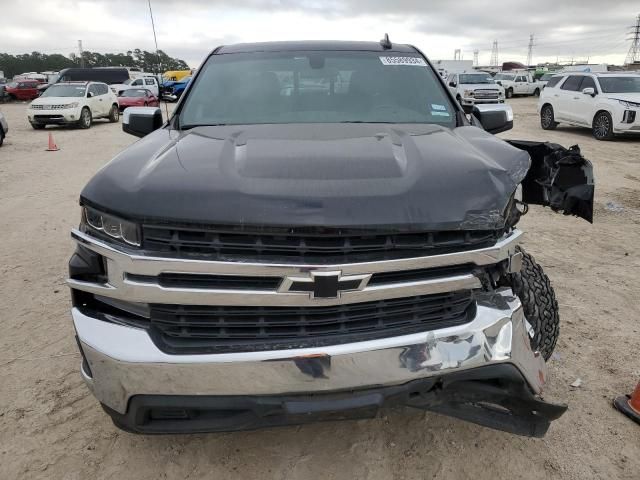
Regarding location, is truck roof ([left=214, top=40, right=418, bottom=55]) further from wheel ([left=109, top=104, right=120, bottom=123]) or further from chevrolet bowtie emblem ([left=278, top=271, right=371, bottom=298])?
wheel ([left=109, top=104, right=120, bottom=123])

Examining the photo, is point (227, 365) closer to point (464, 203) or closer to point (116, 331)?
point (116, 331)

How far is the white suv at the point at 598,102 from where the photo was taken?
41.1 feet

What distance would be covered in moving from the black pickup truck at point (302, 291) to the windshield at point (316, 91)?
95 centimetres

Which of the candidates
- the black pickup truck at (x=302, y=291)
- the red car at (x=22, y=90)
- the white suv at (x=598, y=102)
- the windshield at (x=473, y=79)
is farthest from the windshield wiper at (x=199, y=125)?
the red car at (x=22, y=90)

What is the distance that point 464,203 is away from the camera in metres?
1.90

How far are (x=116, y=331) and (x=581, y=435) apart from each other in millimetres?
2212

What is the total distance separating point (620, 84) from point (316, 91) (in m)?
13.0

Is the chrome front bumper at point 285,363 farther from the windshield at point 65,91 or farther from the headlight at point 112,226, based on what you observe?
the windshield at point 65,91

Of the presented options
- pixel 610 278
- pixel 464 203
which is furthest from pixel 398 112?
pixel 610 278

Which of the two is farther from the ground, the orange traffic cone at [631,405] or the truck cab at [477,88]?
the truck cab at [477,88]

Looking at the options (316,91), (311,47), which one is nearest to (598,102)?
(311,47)

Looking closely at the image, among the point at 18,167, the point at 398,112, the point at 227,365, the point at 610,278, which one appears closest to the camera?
the point at 227,365

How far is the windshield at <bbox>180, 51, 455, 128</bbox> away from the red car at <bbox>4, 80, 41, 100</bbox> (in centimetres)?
3658

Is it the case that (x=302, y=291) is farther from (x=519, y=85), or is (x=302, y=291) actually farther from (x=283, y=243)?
(x=519, y=85)
